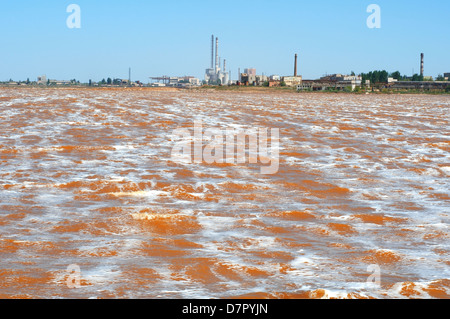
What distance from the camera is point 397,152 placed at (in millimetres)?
12430

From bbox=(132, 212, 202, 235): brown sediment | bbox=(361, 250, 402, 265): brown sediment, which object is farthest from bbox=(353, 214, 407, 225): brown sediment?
bbox=(132, 212, 202, 235): brown sediment

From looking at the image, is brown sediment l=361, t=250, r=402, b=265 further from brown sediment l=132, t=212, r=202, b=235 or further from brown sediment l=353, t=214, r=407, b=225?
brown sediment l=132, t=212, r=202, b=235

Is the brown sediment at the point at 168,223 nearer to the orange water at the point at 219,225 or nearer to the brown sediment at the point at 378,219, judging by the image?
the orange water at the point at 219,225

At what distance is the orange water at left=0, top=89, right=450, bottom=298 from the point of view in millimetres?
4355

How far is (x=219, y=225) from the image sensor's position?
6.09m

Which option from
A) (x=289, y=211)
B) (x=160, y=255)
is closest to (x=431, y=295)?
(x=160, y=255)

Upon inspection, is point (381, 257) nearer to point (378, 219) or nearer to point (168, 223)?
point (378, 219)

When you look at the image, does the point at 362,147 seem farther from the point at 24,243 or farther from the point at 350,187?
the point at 24,243

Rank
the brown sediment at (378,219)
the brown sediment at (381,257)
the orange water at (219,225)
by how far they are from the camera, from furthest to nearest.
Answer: the brown sediment at (378,219) < the brown sediment at (381,257) < the orange water at (219,225)

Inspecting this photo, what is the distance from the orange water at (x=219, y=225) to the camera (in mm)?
4355

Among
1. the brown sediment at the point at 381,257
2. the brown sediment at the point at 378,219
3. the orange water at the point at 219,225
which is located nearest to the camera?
the orange water at the point at 219,225

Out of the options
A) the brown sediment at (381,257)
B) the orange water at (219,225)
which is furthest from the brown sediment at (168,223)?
the brown sediment at (381,257)

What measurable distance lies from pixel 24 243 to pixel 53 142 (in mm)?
7798

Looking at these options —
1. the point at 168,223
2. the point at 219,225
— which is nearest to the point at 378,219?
the point at 219,225
